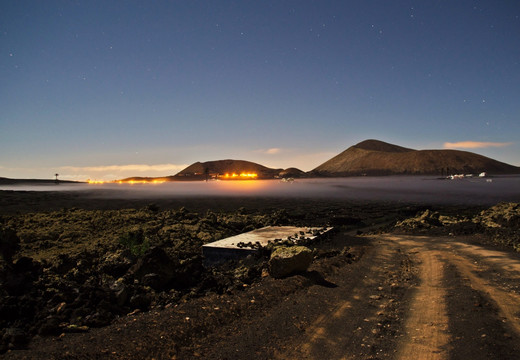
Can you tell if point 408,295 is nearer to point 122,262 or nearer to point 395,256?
point 395,256

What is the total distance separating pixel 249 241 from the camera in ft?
55.8

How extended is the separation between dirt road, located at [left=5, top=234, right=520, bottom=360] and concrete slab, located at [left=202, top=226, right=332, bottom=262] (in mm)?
4193

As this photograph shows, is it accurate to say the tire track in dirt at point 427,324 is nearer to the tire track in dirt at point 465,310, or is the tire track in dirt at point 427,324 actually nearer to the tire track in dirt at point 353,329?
the tire track in dirt at point 465,310

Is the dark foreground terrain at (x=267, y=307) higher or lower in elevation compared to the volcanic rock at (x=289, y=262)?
lower

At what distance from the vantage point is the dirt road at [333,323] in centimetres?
705

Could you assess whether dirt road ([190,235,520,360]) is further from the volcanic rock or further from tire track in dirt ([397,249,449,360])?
the volcanic rock

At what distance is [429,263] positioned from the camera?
14477mm

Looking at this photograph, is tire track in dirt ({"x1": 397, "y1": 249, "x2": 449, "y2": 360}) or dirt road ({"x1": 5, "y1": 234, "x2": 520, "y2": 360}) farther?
dirt road ({"x1": 5, "y1": 234, "x2": 520, "y2": 360})

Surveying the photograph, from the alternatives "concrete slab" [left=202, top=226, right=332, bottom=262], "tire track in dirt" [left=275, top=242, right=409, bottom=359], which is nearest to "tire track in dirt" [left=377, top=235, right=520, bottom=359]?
"tire track in dirt" [left=275, top=242, right=409, bottom=359]

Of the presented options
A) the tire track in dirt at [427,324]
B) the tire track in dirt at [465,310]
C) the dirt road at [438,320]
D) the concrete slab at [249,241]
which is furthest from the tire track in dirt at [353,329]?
the concrete slab at [249,241]

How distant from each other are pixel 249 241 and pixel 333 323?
352 inches

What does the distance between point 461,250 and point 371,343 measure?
40.1ft

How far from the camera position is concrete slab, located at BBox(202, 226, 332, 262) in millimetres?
15789

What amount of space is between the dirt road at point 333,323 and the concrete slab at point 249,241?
4193 mm
